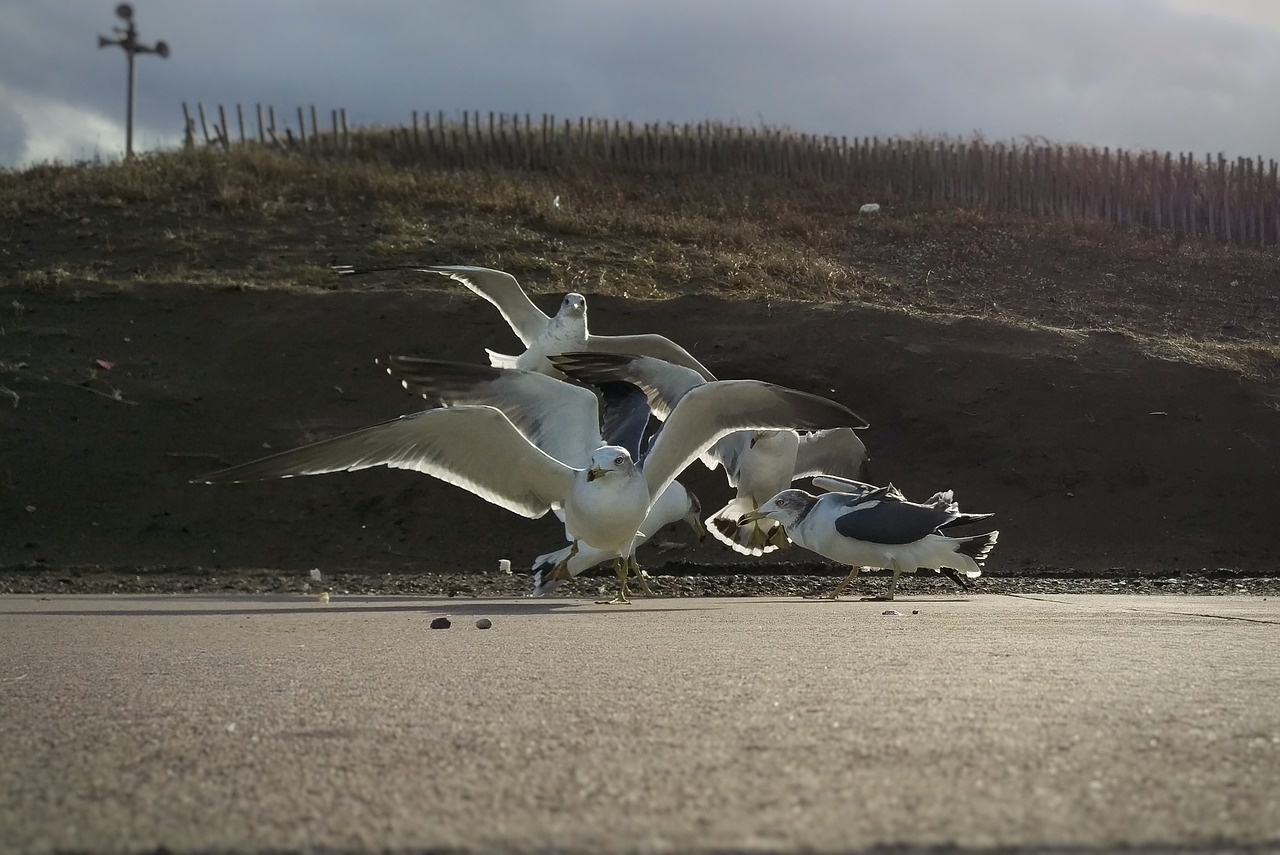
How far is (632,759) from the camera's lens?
2150 millimetres

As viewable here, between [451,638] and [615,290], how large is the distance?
14.1 m

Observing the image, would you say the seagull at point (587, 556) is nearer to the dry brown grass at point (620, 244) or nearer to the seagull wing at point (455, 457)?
the seagull wing at point (455, 457)

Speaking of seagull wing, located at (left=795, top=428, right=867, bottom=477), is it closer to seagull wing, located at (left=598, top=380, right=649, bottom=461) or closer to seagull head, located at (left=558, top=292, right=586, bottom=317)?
seagull head, located at (left=558, top=292, right=586, bottom=317)

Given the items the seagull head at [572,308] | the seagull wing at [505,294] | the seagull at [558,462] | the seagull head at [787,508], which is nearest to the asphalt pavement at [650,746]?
the seagull at [558,462]

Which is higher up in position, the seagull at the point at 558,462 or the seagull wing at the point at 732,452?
the seagull at the point at 558,462

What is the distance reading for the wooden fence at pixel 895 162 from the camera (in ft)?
86.5

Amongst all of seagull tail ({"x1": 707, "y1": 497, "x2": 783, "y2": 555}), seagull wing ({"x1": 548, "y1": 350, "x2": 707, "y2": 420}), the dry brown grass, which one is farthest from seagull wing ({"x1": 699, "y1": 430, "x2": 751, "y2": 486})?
the dry brown grass

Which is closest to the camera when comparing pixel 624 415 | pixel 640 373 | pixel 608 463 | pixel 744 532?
pixel 608 463

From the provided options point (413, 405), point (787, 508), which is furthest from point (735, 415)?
point (413, 405)

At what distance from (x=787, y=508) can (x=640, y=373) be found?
1374 millimetres

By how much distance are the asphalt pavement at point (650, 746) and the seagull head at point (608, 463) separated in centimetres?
246

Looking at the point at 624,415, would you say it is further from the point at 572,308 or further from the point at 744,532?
the point at 572,308

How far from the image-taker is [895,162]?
27469 mm

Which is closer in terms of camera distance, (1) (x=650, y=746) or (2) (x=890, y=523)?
(1) (x=650, y=746)
